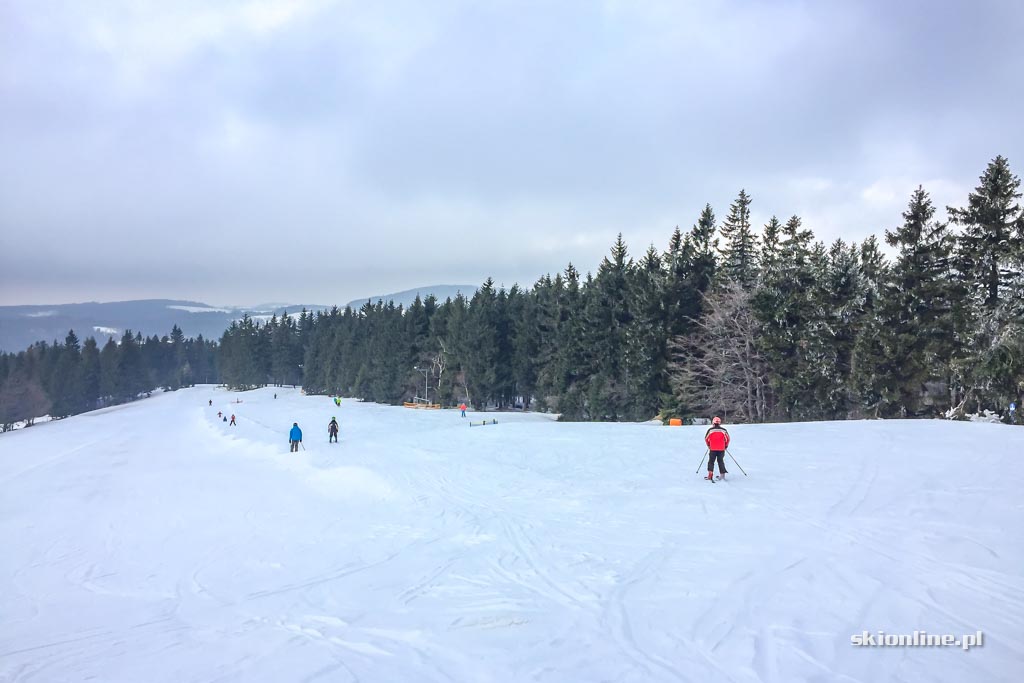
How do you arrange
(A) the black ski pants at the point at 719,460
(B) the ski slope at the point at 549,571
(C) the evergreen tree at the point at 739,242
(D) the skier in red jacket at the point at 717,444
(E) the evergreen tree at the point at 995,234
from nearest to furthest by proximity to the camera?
(B) the ski slope at the point at 549,571 → (D) the skier in red jacket at the point at 717,444 → (A) the black ski pants at the point at 719,460 → (E) the evergreen tree at the point at 995,234 → (C) the evergreen tree at the point at 739,242

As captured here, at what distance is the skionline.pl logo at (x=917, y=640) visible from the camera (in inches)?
240

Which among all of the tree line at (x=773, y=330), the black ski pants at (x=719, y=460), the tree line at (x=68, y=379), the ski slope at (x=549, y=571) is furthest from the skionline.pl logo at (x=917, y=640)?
the tree line at (x=68, y=379)

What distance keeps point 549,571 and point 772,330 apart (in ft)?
107

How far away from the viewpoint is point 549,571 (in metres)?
9.06

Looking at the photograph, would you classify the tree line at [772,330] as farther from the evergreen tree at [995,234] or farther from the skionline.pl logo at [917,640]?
the skionline.pl logo at [917,640]

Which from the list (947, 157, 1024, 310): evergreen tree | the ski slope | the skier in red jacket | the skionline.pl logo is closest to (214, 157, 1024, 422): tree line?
(947, 157, 1024, 310): evergreen tree

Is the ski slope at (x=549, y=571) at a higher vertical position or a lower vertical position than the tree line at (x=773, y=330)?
lower

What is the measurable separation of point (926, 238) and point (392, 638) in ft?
116

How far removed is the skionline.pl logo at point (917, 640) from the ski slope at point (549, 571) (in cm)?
13

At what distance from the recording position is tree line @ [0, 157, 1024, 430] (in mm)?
28141

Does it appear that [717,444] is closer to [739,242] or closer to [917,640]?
[917,640]

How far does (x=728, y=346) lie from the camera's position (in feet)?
131

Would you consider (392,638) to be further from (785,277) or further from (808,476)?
(785,277)

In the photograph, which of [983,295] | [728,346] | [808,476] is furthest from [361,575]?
[728,346]
